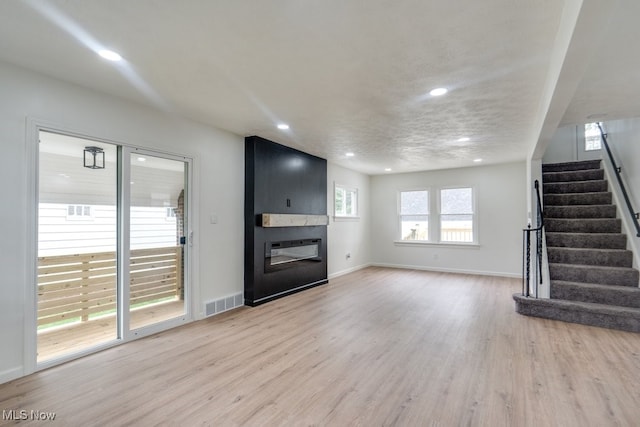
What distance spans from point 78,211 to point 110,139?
0.78 metres

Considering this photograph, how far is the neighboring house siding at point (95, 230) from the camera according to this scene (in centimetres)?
291

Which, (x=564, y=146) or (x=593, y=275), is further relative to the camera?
(x=564, y=146)

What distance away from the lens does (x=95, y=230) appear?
10.6 feet

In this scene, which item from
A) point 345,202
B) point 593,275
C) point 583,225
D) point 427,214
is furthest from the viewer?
point 427,214

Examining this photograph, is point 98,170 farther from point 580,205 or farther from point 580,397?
point 580,205

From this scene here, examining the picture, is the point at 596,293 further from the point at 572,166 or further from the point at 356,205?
the point at 356,205

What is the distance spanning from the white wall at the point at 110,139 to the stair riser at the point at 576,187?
541 cm

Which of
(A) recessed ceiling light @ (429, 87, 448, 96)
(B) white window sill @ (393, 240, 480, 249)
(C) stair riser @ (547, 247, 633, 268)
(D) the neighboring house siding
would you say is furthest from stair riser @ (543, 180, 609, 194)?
(D) the neighboring house siding

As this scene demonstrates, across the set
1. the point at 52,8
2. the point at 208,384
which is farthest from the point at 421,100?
the point at 208,384

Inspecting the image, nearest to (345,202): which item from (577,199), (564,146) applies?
(577,199)

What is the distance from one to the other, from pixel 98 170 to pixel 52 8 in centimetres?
177

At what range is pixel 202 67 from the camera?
8.47 feet

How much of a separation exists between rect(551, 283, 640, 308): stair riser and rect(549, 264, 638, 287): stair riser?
193mm

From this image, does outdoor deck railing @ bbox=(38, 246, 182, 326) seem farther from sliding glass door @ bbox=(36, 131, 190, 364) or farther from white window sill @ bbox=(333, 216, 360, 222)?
white window sill @ bbox=(333, 216, 360, 222)
